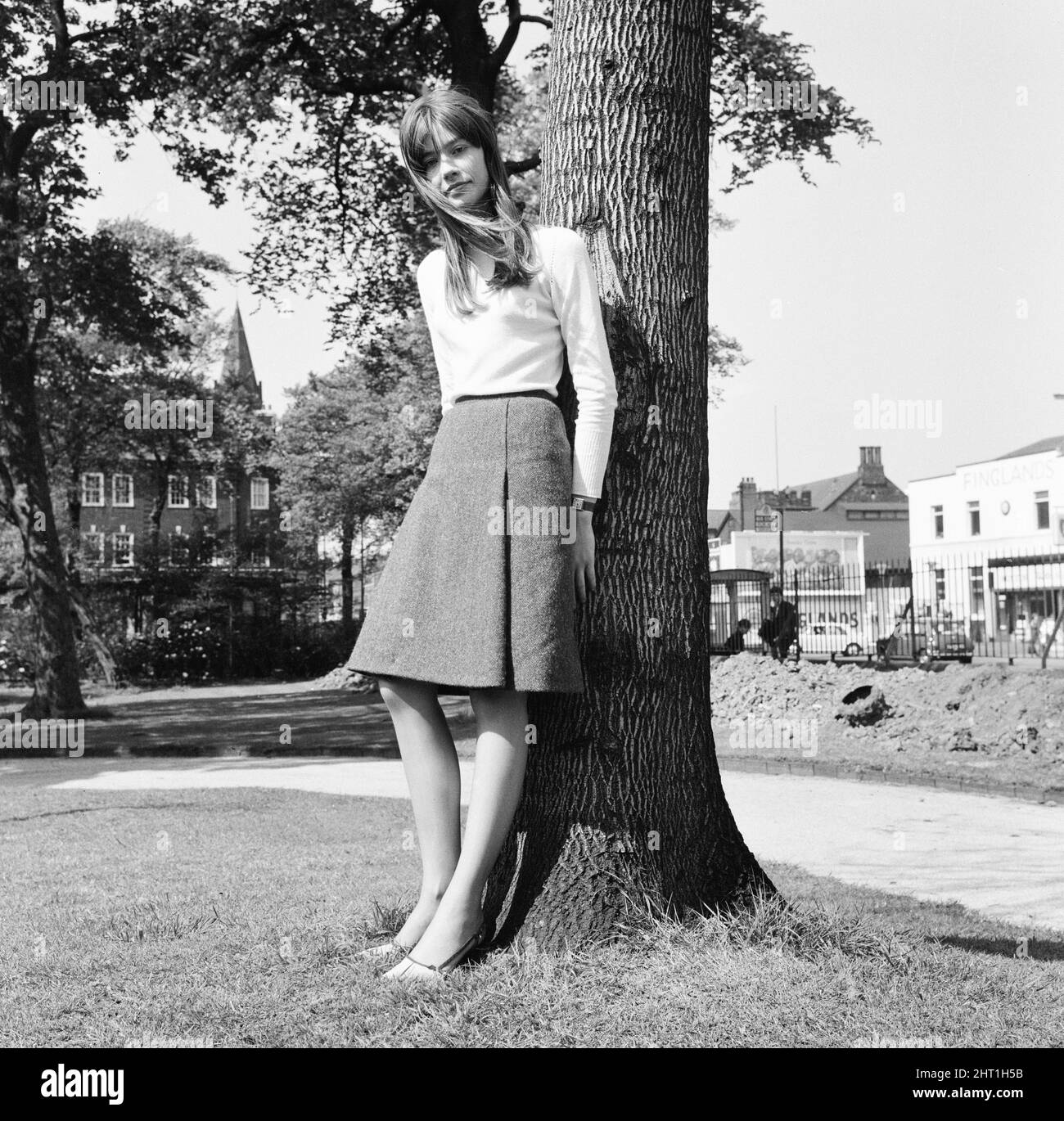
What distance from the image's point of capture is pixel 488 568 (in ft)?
11.9

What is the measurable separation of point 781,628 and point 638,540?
65.8 feet

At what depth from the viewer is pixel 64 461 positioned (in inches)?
1710

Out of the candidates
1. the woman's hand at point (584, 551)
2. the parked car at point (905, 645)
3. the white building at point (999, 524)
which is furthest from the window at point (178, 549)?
the woman's hand at point (584, 551)

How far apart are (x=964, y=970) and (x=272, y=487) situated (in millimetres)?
57557

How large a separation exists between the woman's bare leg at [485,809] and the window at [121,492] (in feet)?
167

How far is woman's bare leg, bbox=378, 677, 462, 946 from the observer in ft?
12.5

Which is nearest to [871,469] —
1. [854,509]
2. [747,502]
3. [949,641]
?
[854,509]

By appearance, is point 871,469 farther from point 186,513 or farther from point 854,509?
point 186,513

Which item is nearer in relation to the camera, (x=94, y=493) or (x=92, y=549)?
(x=92, y=549)

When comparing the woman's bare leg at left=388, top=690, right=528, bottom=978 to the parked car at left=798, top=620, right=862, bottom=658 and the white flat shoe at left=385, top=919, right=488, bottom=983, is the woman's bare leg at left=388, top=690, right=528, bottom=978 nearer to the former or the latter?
the white flat shoe at left=385, top=919, right=488, bottom=983

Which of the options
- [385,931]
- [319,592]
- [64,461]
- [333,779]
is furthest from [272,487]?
[385,931]

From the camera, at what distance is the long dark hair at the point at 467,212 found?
12.4 feet
